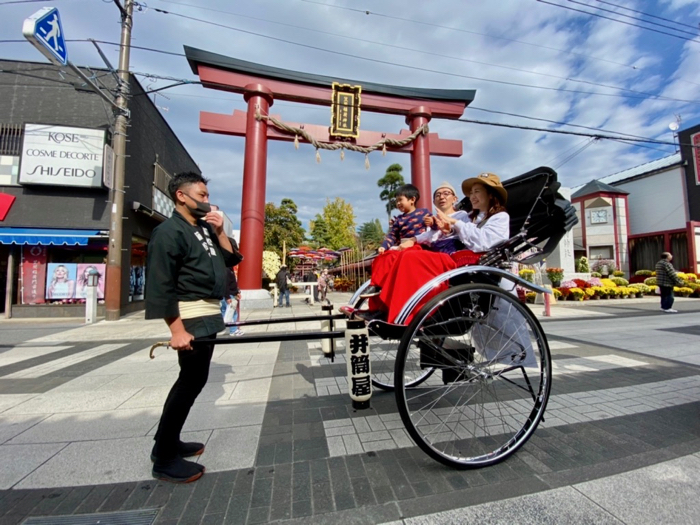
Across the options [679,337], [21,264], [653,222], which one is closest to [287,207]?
[21,264]

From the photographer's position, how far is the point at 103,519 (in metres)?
1.52

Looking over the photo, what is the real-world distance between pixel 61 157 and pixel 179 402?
1179 cm

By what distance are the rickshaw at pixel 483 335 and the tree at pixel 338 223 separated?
3391cm

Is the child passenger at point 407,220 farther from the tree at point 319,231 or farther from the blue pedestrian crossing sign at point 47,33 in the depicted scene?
the tree at point 319,231

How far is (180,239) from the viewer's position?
1.80 meters

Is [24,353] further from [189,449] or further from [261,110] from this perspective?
[261,110]

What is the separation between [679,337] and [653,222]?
2487 centimetres

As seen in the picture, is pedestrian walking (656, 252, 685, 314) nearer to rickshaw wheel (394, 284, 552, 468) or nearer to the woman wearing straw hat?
rickshaw wheel (394, 284, 552, 468)

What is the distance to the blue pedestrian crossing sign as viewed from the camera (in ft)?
19.1

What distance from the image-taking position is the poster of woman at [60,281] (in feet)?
32.8

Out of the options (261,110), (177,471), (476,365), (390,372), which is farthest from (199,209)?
(261,110)

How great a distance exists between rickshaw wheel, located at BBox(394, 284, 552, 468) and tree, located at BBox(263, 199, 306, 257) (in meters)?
24.2

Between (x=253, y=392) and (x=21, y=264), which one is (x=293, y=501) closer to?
(x=253, y=392)

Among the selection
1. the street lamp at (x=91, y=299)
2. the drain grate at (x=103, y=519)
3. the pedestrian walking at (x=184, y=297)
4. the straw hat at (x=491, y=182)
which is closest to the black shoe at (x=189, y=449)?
the pedestrian walking at (x=184, y=297)
